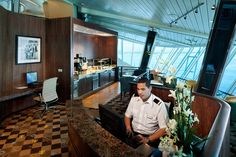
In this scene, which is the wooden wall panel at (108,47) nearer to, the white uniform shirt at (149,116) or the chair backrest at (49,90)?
the chair backrest at (49,90)

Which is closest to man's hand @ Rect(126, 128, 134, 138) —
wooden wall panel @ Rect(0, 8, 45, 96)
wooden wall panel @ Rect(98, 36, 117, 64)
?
wooden wall panel @ Rect(0, 8, 45, 96)

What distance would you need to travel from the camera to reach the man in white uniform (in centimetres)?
254

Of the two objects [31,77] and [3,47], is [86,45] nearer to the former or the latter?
[31,77]

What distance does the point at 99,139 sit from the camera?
4.67 feet

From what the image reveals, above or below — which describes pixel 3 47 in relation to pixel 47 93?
above

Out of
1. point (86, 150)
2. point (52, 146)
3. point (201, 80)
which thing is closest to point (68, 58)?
point (52, 146)

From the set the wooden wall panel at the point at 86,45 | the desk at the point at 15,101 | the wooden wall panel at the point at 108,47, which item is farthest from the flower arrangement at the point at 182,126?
the wooden wall panel at the point at 108,47

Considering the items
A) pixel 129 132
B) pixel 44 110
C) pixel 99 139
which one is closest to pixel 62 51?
pixel 44 110

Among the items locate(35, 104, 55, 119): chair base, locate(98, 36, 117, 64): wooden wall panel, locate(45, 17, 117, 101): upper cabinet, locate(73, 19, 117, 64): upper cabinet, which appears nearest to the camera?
locate(35, 104, 55, 119): chair base

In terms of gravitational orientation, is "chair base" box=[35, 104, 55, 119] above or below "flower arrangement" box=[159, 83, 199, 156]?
below

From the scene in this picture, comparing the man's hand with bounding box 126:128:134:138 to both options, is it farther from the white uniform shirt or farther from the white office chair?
the white office chair

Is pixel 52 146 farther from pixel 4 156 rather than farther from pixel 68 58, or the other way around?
pixel 68 58

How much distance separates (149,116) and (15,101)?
412 cm

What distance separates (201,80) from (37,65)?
4649 mm
